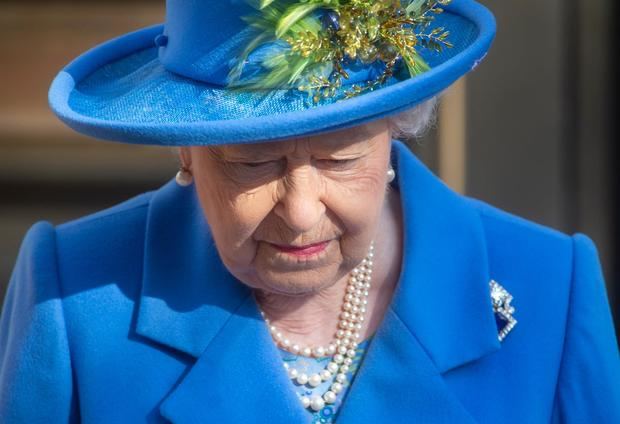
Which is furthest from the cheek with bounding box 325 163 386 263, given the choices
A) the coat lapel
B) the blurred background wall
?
the blurred background wall

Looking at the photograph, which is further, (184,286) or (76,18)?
(76,18)

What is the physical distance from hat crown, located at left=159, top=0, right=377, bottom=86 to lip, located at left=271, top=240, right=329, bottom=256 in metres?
0.30

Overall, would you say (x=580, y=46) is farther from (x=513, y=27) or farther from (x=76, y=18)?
(x=76, y=18)

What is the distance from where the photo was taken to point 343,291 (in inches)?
108

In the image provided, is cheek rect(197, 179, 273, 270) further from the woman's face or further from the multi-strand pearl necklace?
the multi-strand pearl necklace

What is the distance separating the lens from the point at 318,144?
2.32 meters

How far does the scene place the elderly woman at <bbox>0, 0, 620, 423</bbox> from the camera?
234 cm

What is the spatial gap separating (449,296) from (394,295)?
0.11 metres

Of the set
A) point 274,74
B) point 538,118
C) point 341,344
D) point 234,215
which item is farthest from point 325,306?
point 538,118

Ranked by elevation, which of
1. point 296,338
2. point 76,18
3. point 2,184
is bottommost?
point 2,184

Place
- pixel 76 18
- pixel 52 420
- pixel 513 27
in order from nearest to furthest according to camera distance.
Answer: pixel 52 420, pixel 513 27, pixel 76 18

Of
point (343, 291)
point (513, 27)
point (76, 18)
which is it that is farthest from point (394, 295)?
point (76, 18)

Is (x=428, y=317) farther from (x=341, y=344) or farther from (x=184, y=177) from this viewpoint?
(x=184, y=177)

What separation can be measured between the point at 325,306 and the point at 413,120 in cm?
44
